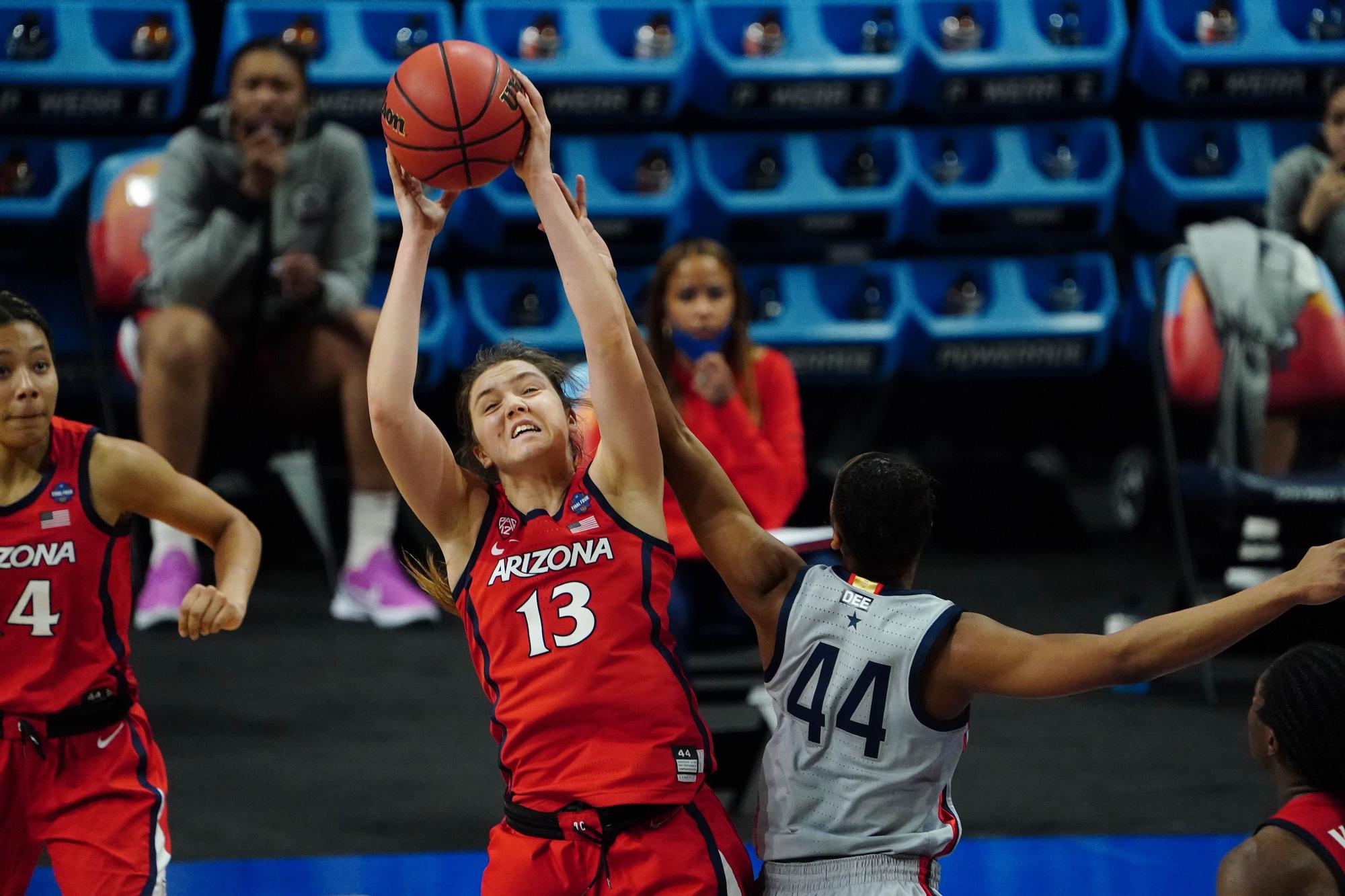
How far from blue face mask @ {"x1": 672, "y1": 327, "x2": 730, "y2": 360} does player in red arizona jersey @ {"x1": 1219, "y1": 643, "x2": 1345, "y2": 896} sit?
6.52 feet

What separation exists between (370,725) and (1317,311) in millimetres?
3109

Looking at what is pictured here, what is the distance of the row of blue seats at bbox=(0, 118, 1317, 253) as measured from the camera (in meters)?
6.52

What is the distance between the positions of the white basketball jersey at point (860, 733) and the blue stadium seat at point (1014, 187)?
456cm

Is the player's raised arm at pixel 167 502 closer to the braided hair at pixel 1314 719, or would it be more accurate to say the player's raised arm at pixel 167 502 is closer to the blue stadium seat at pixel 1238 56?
the braided hair at pixel 1314 719

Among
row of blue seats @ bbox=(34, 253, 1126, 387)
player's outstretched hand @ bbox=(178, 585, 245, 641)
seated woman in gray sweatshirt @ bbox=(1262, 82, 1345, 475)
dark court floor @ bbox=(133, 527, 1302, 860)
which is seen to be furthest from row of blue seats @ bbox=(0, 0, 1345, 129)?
player's outstretched hand @ bbox=(178, 585, 245, 641)

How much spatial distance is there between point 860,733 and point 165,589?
11.6 ft

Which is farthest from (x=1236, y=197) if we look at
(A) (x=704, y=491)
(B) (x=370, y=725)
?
(A) (x=704, y=491)

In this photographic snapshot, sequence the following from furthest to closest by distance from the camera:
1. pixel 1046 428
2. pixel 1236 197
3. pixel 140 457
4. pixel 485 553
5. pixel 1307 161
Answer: pixel 1046 428
pixel 1236 197
pixel 1307 161
pixel 140 457
pixel 485 553

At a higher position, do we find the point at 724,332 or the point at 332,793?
the point at 724,332

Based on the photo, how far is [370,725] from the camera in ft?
14.8

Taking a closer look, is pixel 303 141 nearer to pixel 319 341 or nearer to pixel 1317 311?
pixel 319 341

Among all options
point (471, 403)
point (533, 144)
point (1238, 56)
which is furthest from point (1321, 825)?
point (1238, 56)

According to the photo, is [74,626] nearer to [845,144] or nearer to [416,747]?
[416,747]

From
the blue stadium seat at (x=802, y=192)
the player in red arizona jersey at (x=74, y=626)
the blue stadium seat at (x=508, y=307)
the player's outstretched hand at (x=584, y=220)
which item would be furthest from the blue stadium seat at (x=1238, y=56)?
the player in red arizona jersey at (x=74, y=626)
